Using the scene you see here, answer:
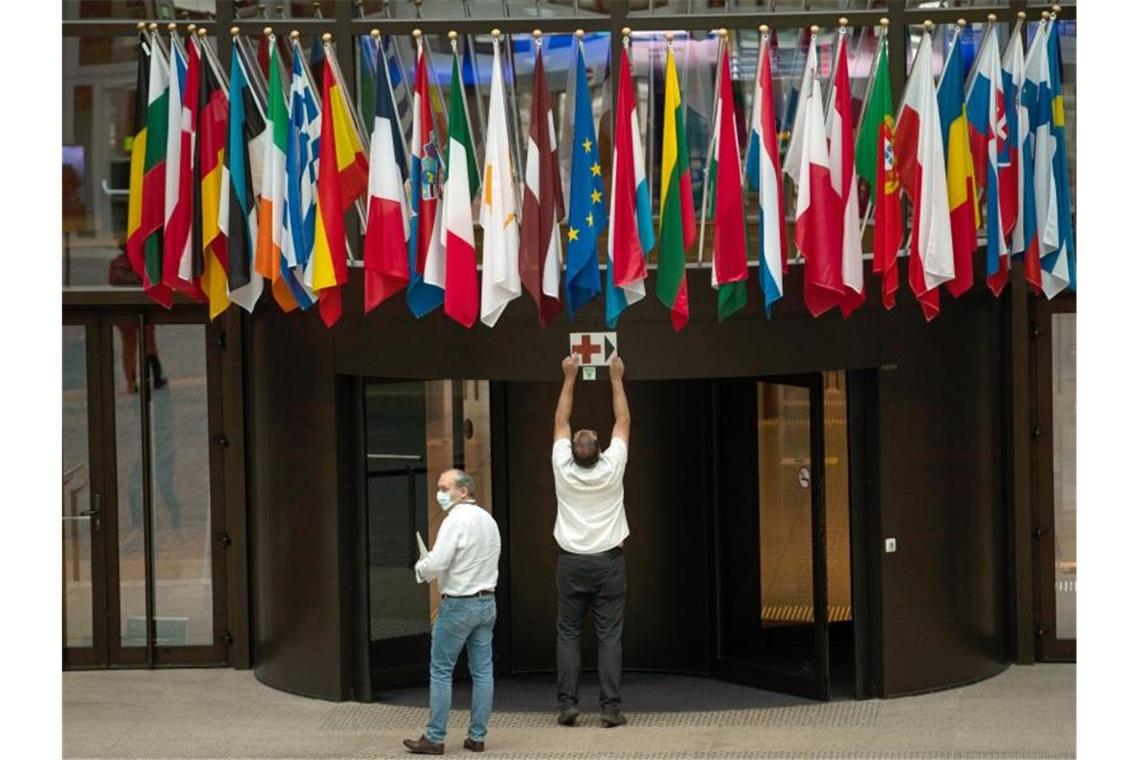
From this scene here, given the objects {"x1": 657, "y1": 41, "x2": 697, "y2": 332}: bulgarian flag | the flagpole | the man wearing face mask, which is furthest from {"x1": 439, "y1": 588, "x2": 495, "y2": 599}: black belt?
the flagpole

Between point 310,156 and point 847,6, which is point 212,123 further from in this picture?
point 847,6

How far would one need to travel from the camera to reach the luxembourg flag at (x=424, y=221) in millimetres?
12609

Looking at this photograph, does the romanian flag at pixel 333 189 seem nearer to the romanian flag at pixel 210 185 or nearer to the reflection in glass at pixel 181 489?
the romanian flag at pixel 210 185

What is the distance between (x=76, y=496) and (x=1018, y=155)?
659cm

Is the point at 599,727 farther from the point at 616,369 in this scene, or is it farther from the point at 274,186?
the point at 274,186

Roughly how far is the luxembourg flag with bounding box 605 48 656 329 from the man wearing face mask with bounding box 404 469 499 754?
4.95 ft

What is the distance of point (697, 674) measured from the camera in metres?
14.5

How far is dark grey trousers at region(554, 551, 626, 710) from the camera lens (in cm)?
1251

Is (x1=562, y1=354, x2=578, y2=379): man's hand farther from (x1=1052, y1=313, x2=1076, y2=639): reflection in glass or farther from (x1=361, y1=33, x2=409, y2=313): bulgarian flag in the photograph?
(x1=1052, y1=313, x2=1076, y2=639): reflection in glass

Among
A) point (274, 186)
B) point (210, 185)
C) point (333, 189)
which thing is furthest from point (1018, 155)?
point (210, 185)

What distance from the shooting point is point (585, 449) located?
40.1ft

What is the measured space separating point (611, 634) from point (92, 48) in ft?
17.5

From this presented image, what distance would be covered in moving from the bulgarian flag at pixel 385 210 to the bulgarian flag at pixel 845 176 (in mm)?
2508

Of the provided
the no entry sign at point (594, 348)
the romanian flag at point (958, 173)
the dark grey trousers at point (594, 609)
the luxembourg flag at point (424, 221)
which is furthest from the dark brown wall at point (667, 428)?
the dark grey trousers at point (594, 609)
